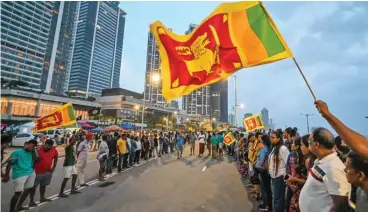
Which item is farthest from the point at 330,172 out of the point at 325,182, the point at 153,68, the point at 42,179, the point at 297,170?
the point at 153,68

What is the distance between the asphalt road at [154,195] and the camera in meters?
6.22

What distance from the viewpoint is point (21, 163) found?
5.71 meters

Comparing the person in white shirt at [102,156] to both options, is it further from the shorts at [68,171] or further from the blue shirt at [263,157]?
the blue shirt at [263,157]

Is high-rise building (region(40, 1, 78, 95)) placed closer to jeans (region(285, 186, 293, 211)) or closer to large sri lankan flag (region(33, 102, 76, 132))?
large sri lankan flag (region(33, 102, 76, 132))

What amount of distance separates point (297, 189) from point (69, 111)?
793 centimetres

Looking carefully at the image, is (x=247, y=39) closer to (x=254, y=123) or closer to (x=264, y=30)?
(x=264, y=30)

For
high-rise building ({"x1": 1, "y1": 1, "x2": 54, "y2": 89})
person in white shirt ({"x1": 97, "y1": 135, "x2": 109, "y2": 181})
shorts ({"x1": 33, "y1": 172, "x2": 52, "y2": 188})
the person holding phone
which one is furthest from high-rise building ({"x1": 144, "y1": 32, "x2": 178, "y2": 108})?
high-rise building ({"x1": 1, "y1": 1, "x2": 54, "y2": 89})

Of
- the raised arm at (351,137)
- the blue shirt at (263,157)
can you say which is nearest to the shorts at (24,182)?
the blue shirt at (263,157)

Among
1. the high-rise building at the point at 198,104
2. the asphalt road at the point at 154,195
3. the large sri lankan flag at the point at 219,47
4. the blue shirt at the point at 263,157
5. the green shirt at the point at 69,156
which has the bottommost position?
the asphalt road at the point at 154,195

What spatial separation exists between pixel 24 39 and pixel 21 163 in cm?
15133

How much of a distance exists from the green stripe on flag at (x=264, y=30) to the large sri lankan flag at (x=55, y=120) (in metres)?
7.20

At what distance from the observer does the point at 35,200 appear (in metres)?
6.72

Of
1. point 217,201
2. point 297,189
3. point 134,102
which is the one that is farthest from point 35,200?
point 134,102

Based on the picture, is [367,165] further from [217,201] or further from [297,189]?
[217,201]
